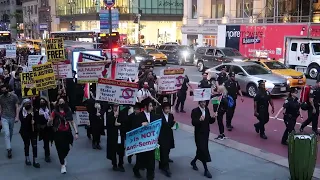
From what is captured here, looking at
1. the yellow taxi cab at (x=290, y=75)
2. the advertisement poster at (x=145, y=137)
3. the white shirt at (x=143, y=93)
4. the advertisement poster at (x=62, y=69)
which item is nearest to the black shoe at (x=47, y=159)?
the advertisement poster at (x=145, y=137)

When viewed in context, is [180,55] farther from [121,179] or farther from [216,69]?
[121,179]

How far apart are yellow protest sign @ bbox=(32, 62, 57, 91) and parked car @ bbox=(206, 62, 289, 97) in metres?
10.4

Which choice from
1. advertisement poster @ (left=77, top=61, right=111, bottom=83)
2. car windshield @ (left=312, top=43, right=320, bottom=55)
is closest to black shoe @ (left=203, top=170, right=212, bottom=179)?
advertisement poster @ (left=77, top=61, right=111, bottom=83)

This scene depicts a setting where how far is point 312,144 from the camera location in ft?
26.7

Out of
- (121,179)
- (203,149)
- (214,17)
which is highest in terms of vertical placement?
(214,17)

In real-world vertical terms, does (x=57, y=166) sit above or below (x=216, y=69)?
below

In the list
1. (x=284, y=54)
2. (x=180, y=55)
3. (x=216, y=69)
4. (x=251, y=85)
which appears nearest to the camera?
(x=251, y=85)

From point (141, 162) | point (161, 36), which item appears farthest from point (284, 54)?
point (161, 36)

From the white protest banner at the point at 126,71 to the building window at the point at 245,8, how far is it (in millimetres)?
34899

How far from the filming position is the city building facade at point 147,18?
6756 centimetres

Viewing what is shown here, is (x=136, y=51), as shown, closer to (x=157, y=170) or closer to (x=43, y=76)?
(x=43, y=76)

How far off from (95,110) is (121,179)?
2624mm

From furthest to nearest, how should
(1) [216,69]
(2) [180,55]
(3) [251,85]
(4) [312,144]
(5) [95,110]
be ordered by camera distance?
(2) [180,55]
(1) [216,69]
(3) [251,85]
(5) [95,110]
(4) [312,144]

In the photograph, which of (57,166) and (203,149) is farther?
(57,166)
